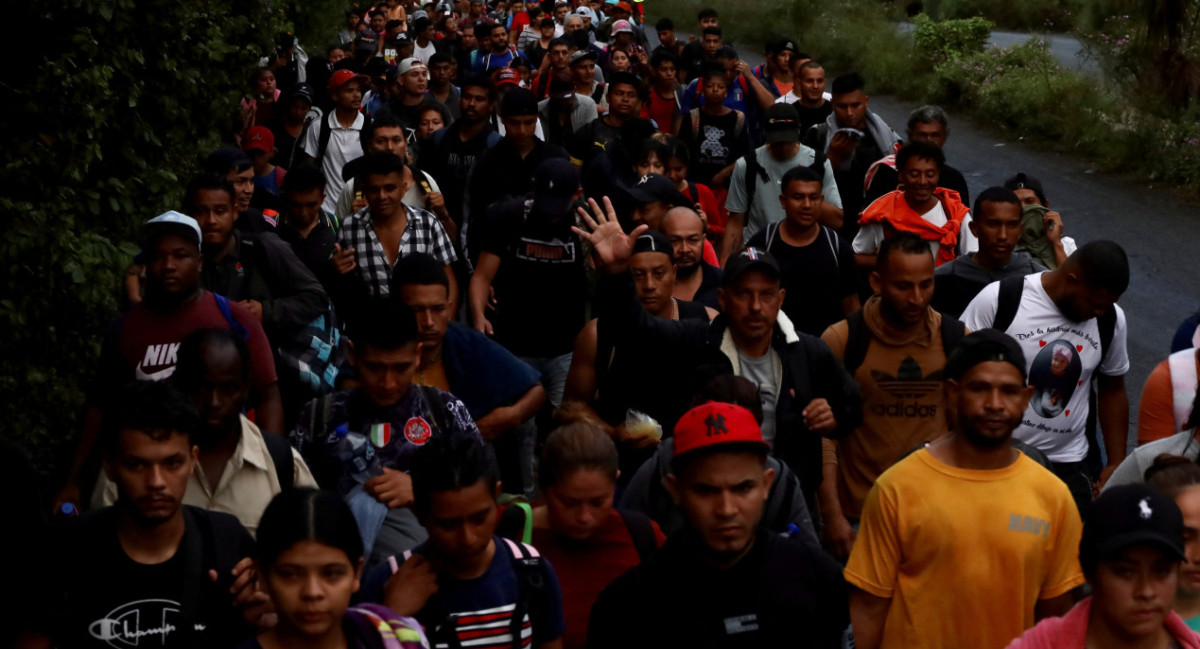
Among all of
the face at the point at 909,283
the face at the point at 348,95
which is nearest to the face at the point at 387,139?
the face at the point at 348,95

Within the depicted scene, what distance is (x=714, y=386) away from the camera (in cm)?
534

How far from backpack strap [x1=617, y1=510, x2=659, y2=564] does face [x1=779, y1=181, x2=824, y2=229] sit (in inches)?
140

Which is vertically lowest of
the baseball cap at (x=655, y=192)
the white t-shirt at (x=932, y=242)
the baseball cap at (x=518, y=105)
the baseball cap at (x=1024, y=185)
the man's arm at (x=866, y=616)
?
the man's arm at (x=866, y=616)

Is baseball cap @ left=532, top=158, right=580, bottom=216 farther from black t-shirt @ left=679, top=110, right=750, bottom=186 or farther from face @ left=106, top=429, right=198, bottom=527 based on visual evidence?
black t-shirt @ left=679, top=110, right=750, bottom=186

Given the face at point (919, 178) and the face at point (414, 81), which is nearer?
the face at point (919, 178)

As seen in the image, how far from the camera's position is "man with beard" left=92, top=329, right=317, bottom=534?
16.6 feet

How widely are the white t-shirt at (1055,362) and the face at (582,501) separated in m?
2.54

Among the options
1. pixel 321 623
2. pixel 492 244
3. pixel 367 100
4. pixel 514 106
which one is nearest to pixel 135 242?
pixel 492 244

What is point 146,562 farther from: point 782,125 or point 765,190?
point 782,125

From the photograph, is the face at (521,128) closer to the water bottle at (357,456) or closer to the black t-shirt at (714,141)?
the black t-shirt at (714,141)

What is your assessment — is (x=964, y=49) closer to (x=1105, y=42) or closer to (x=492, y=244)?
(x=1105, y=42)

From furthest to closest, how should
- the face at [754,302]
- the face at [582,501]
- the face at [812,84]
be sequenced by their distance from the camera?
1. the face at [812,84]
2. the face at [754,302]
3. the face at [582,501]

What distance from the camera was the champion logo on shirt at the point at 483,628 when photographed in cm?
420

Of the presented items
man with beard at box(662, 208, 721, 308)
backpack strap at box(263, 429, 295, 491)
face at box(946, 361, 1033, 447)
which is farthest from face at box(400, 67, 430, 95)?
face at box(946, 361, 1033, 447)
